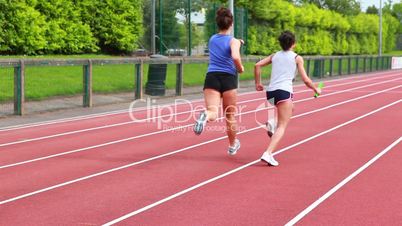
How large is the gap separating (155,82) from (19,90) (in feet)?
22.6

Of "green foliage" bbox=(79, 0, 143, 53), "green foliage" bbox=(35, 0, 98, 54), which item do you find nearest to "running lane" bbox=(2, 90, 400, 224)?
"green foliage" bbox=(35, 0, 98, 54)

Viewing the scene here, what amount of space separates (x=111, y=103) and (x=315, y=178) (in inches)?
471

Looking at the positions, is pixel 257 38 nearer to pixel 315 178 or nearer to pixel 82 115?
pixel 82 115

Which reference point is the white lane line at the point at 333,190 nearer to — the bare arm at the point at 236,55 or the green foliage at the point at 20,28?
the bare arm at the point at 236,55

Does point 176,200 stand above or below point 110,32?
below

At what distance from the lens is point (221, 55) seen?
9234 millimetres

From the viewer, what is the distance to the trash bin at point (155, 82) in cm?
2202

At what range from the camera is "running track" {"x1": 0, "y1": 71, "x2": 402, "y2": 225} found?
6.36 metres

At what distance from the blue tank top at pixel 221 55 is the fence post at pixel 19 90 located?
7685 millimetres

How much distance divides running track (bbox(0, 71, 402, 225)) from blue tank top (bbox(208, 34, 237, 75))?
1241 mm

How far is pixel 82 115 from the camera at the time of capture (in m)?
16.2

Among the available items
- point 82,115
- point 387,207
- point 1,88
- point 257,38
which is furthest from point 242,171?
point 257,38

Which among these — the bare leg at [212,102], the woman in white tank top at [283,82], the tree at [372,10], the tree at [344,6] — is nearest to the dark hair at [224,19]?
the woman in white tank top at [283,82]

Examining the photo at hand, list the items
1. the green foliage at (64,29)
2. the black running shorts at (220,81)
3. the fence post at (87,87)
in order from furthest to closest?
the green foliage at (64,29) → the fence post at (87,87) → the black running shorts at (220,81)
